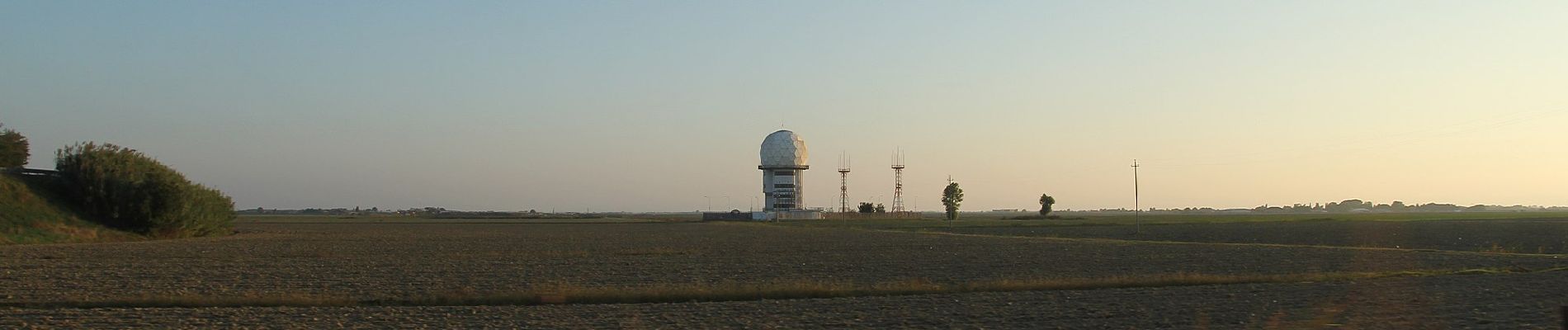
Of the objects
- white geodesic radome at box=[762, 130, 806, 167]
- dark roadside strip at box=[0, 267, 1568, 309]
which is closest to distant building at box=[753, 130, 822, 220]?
white geodesic radome at box=[762, 130, 806, 167]

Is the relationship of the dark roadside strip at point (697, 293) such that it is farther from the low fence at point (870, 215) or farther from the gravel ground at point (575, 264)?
the low fence at point (870, 215)

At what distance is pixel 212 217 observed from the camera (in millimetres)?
61000

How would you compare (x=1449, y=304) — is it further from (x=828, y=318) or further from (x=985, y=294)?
(x=828, y=318)

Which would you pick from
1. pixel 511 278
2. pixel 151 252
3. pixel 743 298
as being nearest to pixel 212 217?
pixel 151 252

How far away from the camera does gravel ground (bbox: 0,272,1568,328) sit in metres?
15.3

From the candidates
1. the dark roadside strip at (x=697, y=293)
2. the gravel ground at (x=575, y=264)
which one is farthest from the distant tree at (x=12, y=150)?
the dark roadside strip at (x=697, y=293)

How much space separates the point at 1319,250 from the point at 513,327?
107 feet

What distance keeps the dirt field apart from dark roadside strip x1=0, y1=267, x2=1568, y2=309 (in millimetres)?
788

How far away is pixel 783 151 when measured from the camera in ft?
413

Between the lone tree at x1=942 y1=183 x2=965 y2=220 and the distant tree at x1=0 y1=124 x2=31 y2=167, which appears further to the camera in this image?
the lone tree at x1=942 y1=183 x2=965 y2=220

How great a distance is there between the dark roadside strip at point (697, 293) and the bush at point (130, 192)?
137 feet

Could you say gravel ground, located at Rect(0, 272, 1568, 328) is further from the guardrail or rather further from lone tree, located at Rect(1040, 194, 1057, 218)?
lone tree, located at Rect(1040, 194, 1057, 218)

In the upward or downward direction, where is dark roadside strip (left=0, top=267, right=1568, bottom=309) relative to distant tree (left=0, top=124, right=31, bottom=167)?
downward

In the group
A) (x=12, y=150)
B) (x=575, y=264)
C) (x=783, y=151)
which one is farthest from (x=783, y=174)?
(x=575, y=264)
